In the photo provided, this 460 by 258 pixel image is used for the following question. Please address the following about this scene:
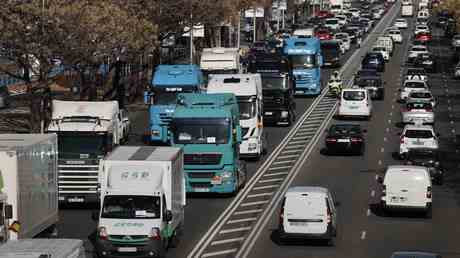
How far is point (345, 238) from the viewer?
37.9 meters

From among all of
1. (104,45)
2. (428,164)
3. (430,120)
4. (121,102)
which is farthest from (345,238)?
(121,102)

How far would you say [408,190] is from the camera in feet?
135

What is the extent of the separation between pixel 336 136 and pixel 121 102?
21433 mm

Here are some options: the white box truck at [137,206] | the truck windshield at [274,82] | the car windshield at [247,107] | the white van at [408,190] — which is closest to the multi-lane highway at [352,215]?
the white van at [408,190]

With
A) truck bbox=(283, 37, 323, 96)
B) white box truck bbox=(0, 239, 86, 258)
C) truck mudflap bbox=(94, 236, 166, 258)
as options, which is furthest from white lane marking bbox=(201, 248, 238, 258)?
truck bbox=(283, 37, 323, 96)

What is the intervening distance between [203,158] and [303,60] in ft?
110

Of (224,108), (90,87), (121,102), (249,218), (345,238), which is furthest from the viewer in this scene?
(121,102)

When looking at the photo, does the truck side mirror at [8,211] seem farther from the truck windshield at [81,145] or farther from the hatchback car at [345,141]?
the hatchback car at [345,141]

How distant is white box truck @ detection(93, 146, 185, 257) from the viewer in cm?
3328

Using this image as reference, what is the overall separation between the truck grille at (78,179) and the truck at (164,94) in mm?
14168

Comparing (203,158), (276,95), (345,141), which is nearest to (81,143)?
(203,158)

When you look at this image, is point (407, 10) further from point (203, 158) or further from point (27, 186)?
point (27, 186)

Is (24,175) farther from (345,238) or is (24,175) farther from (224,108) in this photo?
(224,108)

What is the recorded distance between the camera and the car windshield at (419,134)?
56.0 meters
